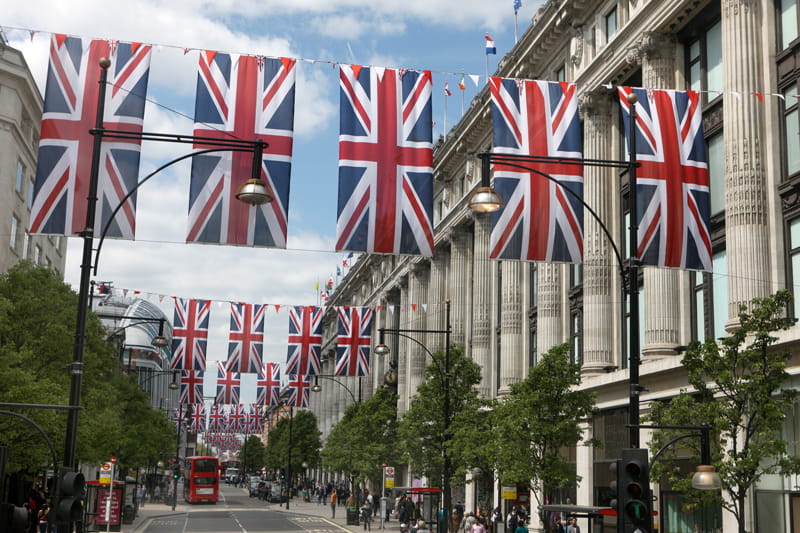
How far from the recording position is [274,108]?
66.2 ft

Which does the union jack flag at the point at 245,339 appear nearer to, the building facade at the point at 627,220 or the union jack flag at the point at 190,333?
the union jack flag at the point at 190,333

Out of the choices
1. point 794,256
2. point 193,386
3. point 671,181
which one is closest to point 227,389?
point 193,386

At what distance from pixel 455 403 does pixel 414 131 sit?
1218 inches

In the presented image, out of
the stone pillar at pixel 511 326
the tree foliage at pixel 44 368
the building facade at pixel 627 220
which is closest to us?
the building facade at pixel 627 220

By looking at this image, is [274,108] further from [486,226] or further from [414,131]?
[486,226]

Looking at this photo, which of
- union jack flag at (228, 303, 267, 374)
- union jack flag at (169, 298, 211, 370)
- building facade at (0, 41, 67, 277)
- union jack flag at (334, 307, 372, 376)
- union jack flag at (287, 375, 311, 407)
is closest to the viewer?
union jack flag at (169, 298, 211, 370)

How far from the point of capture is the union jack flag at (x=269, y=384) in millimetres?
80688

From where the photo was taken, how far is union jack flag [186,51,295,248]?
19219mm

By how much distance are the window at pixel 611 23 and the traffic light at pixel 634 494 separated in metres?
29.6

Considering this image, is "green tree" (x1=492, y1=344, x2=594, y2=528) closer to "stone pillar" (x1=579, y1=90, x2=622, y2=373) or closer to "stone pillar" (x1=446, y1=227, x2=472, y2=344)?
"stone pillar" (x1=579, y1=90, x2=622, y2=373)

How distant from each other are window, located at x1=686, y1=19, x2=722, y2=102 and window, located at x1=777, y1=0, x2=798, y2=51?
→ 320 cm

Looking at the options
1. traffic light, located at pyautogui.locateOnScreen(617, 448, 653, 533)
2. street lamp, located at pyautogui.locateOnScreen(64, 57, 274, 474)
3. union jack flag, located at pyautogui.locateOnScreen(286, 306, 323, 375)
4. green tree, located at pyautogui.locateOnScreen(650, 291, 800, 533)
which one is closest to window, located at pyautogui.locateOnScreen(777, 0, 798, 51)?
green tree, located at pyautogui.locateOnScreen(650, 291, 800, 533)

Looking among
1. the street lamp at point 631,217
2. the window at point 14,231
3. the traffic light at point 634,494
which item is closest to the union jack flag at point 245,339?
the window at point 14,231

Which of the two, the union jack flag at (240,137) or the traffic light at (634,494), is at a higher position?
the union jack flag at (240,137)
